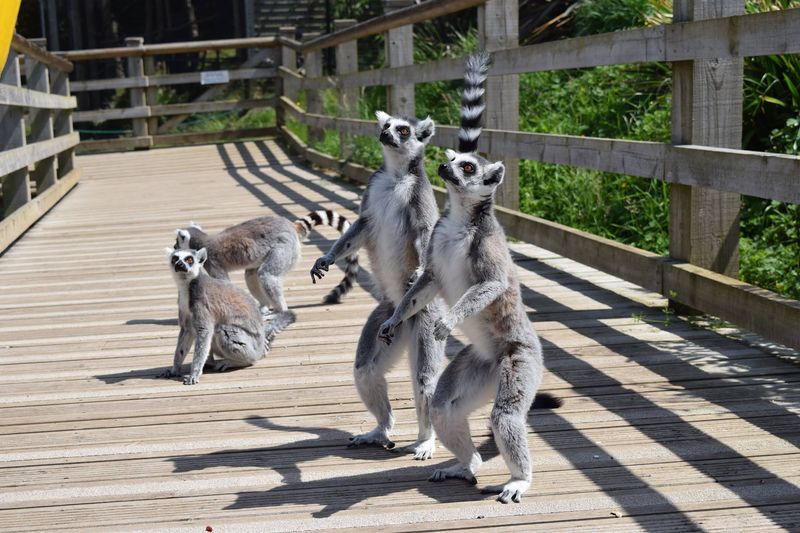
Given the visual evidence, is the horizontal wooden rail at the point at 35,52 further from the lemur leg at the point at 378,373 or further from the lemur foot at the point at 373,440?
the lemur foot at the point at 373,440

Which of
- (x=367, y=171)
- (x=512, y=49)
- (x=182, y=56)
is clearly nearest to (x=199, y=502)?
(x=512, y=49)

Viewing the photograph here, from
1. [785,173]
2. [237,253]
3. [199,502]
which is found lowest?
[199,502]

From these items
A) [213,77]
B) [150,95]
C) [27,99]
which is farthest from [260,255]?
[150,95]

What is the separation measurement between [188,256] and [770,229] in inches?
148

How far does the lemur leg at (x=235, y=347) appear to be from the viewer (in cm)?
498

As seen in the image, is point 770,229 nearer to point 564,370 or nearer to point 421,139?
point 564,370

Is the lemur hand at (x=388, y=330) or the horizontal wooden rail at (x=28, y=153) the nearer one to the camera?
the lemur hand at (x=388, y=330)

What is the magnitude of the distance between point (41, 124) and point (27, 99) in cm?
180

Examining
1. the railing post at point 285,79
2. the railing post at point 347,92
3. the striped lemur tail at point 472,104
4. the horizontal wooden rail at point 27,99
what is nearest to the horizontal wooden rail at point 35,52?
the horizontal wooden rail at point 27,99

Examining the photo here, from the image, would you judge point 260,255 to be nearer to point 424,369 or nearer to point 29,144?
point 424,369

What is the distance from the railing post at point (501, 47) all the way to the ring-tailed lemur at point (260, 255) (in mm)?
1742

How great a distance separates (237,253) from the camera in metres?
6.05

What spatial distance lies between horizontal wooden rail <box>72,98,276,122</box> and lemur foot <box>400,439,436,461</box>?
1455cm

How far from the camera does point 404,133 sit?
4.18 metres
